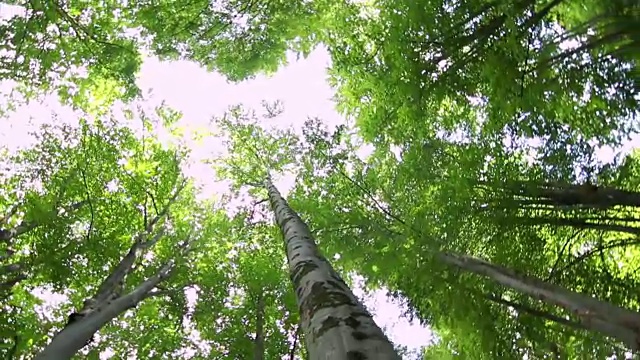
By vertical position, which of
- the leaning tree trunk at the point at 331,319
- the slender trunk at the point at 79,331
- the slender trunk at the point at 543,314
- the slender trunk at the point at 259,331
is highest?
the slender trunk at the point at 259,331

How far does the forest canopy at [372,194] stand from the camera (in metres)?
4.18

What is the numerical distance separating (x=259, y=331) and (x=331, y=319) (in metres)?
6.54

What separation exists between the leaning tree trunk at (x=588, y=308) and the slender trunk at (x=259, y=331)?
4.30m

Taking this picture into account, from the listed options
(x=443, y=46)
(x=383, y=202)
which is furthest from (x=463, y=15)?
(x=383, y=202)

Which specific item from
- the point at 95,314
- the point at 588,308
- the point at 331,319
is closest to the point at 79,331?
the point at 95,314

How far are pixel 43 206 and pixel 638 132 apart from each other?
806cm

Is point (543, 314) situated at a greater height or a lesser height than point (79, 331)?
lesser

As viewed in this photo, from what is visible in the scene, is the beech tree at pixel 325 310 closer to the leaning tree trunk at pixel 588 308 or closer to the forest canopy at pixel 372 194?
the forest canopy at pixel 372 194

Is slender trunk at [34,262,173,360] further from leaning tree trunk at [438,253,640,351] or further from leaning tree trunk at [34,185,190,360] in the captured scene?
leaning tree trunk at [438,253,640,351]

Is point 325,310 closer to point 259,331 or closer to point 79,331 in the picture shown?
point 79,331

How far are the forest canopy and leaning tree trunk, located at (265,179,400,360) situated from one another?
0.5 inches

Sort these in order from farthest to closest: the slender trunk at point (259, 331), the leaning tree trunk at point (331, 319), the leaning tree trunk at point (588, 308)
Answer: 1. the slender trunk at point (259, 331)
2. the leaning tree trunk at point (588, 308)
3. the leaning tree trunk at point (331, 319)

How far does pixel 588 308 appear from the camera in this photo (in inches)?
125

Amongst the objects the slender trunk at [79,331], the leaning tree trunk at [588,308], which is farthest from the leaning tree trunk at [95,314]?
the leaning tree trunk at [588,308]
